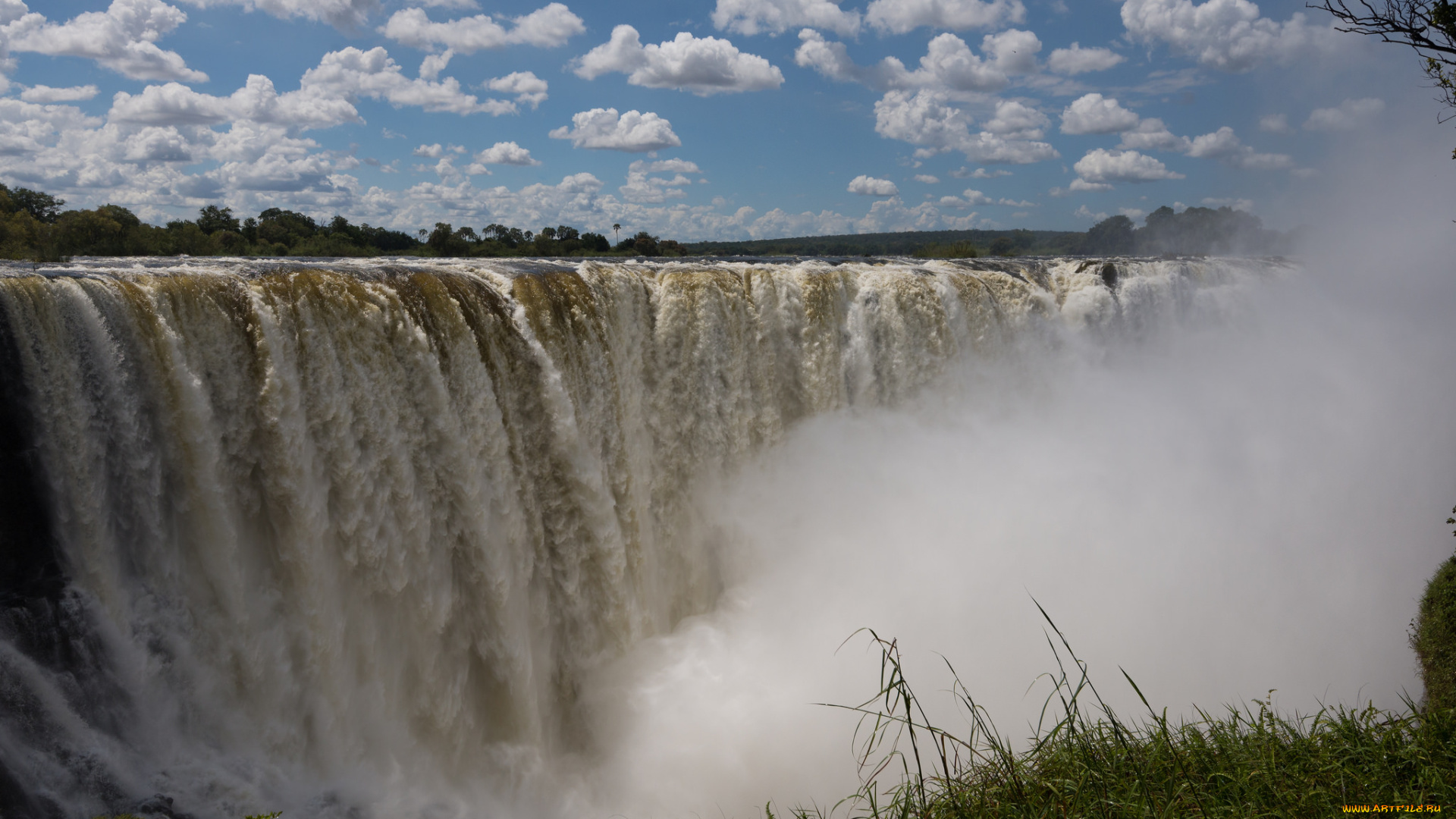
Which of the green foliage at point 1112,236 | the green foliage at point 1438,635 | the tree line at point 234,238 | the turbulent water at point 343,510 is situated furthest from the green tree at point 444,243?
the green foliage at point 1112,236

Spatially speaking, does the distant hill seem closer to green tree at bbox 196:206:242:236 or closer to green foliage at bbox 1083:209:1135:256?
green foliage at bbox 1083:209:1135:256

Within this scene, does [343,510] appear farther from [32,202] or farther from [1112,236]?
[1112,236]

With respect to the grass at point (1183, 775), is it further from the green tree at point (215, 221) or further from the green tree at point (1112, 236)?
the green tree at point (1112, 236)

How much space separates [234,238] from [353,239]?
7.43m

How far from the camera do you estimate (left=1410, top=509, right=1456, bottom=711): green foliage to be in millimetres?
9695

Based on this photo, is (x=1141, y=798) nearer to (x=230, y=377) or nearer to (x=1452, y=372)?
(x=230, y=377)

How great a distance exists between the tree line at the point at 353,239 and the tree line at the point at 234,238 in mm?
27

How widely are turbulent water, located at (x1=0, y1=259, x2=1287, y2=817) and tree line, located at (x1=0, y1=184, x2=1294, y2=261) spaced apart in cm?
543

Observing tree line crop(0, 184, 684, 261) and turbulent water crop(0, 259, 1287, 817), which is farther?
tree line crop(0, 184, 684, 261)

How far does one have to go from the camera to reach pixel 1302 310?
2312 centimetres

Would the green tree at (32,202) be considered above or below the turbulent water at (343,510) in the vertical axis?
above

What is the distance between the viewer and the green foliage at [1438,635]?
9695mm

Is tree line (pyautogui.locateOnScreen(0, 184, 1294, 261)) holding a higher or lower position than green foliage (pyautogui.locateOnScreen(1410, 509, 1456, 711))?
higher

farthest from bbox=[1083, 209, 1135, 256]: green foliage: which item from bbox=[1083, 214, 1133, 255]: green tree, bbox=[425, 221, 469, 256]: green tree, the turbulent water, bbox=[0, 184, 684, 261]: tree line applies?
the turbulent water
